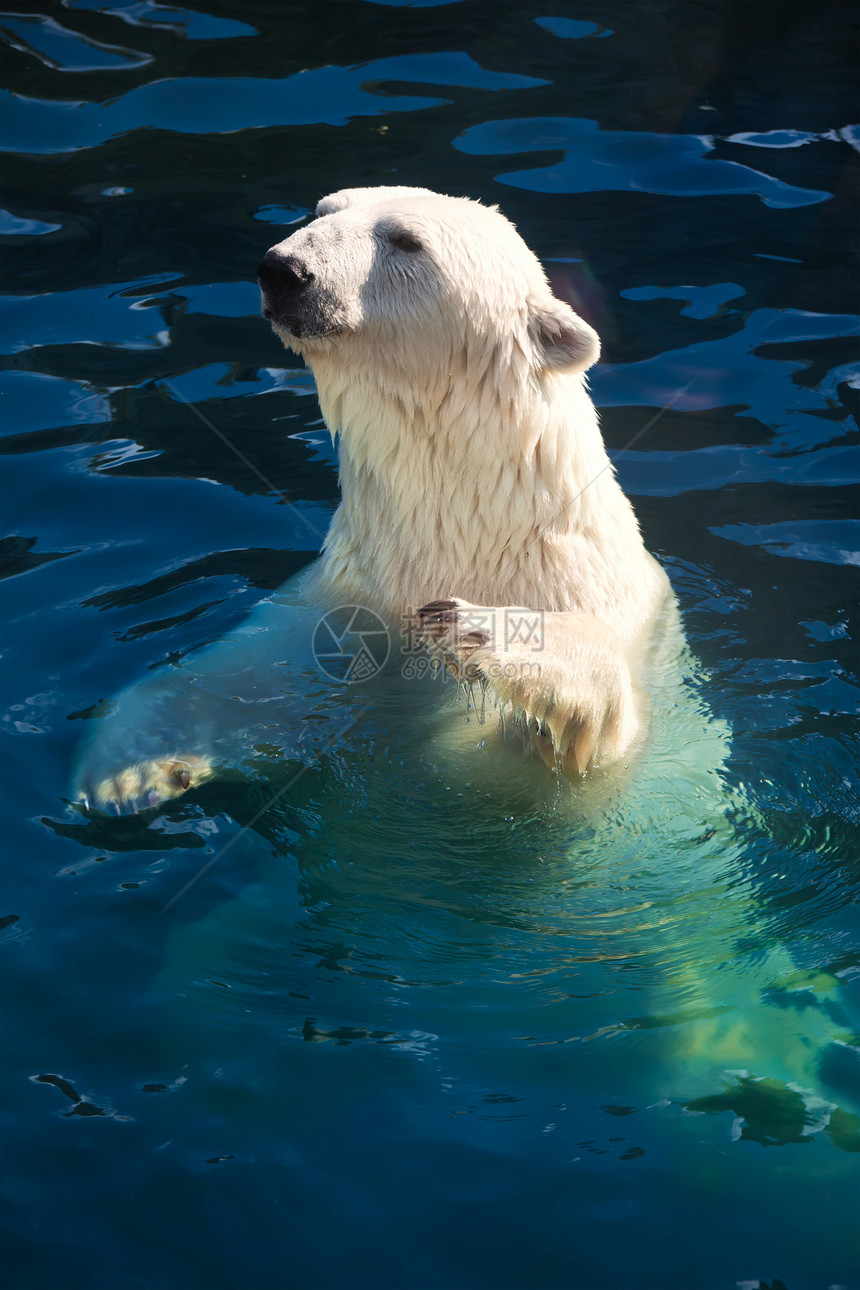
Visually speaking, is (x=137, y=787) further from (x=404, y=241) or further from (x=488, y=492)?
(x=404, y=241)

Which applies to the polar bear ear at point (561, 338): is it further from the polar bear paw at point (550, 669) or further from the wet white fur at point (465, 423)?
the polar bear paw at point (550, 669)

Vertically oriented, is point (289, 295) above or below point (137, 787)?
above

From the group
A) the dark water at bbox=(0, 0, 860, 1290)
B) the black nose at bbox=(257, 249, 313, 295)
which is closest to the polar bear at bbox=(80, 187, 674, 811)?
the black nose at bbox=(257, 249, 313, 295)

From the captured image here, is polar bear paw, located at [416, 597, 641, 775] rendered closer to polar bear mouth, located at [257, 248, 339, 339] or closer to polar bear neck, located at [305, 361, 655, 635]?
polar bear neck, located at [305, 361, 655, 635]

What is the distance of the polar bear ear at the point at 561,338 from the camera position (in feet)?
10.9

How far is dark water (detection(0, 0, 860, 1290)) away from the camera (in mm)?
2518

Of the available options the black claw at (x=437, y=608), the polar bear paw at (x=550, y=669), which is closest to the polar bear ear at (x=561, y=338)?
the polar bear paw at (x=550, y=669)

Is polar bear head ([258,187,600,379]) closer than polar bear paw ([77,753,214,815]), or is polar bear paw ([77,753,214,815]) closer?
polar bear head ([258,187,600,379])

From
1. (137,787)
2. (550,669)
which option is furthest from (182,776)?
(550,669)

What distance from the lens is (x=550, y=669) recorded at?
118 inches

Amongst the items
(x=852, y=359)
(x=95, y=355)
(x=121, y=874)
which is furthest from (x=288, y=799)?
(x=852, y=359)

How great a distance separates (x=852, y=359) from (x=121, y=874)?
448cm

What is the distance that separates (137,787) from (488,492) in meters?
1.40

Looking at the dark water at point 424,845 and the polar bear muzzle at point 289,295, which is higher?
the polar bear muzzle at point 289,295
